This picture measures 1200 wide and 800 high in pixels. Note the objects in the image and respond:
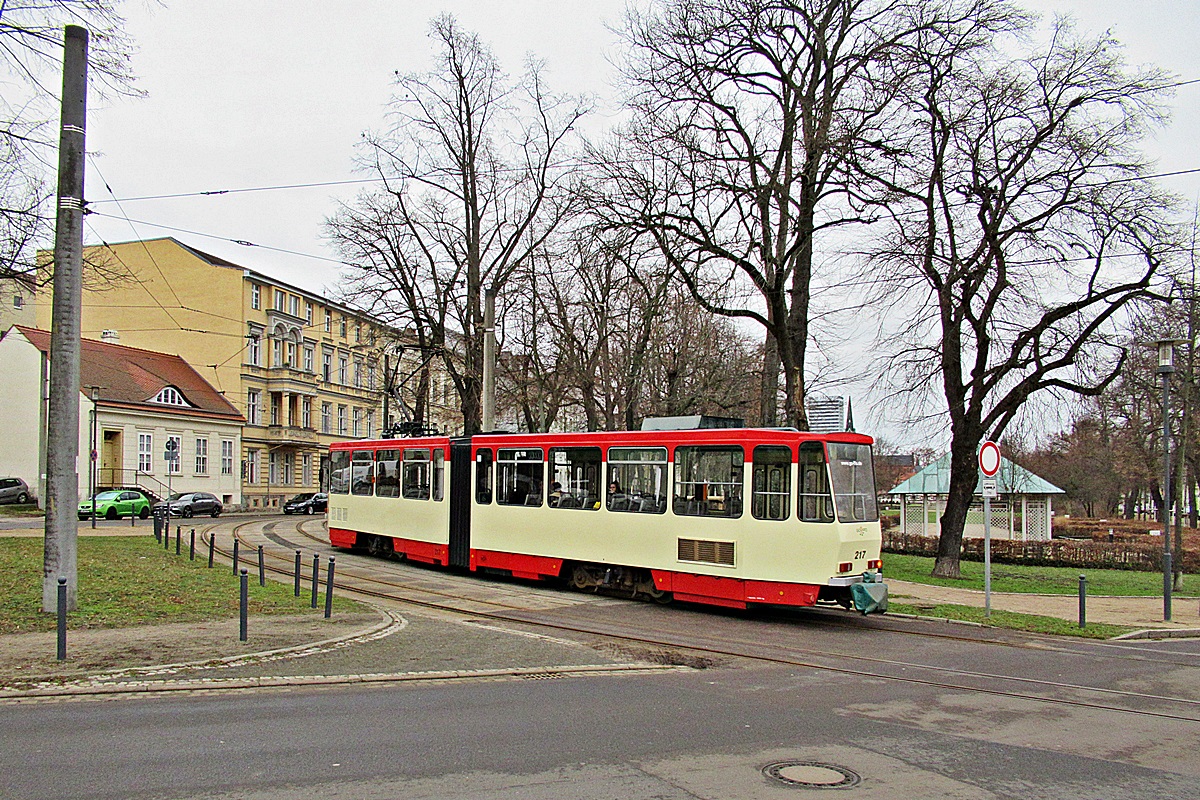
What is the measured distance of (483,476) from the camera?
20.1 meters

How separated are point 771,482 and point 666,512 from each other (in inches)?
85.5

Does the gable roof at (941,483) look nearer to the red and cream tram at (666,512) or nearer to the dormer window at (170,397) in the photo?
the red and cream tram at (666,512)

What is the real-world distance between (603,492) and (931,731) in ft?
31.9

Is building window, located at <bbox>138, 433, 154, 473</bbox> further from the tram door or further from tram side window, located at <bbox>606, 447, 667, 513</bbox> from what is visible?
tram side window, located at <bbox>606, 447, 667, 513</bbox>

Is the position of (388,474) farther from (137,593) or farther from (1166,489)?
(1166,489)

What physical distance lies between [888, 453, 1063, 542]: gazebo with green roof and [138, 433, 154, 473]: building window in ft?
127

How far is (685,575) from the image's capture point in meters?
16.1

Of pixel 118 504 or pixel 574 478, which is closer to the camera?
pixel 574 478

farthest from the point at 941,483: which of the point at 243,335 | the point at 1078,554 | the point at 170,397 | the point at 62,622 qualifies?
the point at 62,622

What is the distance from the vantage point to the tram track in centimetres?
959

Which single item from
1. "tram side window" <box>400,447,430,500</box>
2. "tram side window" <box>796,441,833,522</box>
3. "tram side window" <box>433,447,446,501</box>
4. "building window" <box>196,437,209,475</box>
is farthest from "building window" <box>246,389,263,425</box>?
"tram side window" <box>796,441,833,522</box>

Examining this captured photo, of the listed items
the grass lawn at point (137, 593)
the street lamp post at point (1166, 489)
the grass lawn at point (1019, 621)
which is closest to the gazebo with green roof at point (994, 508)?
the street lamp post at point (1166, 489)

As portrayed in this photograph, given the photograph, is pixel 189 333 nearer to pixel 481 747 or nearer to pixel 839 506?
pixel 839 506

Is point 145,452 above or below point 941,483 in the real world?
above
